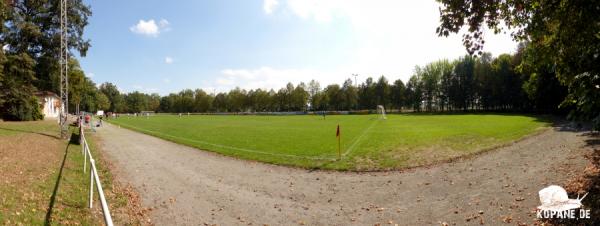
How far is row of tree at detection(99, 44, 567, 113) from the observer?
76.8 meters

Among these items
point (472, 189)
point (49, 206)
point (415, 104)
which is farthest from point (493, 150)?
point (415, 104)

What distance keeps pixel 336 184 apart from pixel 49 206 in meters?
8.07

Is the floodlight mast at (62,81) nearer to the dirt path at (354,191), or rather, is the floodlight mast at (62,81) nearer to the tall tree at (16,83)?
the tall tree at (16,83)

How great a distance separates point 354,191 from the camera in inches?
447

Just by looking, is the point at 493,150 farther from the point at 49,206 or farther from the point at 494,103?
the point at 494,103

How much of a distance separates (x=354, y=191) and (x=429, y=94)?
101m

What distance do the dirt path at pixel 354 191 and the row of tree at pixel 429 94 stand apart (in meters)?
45.7

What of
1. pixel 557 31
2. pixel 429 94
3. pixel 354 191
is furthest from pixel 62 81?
pixel 429 94

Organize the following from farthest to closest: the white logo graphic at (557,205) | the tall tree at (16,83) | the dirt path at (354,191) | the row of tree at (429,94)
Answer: the row of tree at (429,94), the tall tree at (16,83), the dirt path at (354,191), the white logo graphic at (557,205)

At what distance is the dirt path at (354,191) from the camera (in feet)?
28.7

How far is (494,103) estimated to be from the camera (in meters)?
88.0

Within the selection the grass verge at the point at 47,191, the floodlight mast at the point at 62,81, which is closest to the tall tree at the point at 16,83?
the floodlight mast at the point at 62,81

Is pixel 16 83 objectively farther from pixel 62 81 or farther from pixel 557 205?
pixel 557 205

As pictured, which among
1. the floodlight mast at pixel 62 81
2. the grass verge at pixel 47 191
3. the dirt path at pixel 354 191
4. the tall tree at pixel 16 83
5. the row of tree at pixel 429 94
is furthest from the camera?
the row of tree at pixel 429 94
